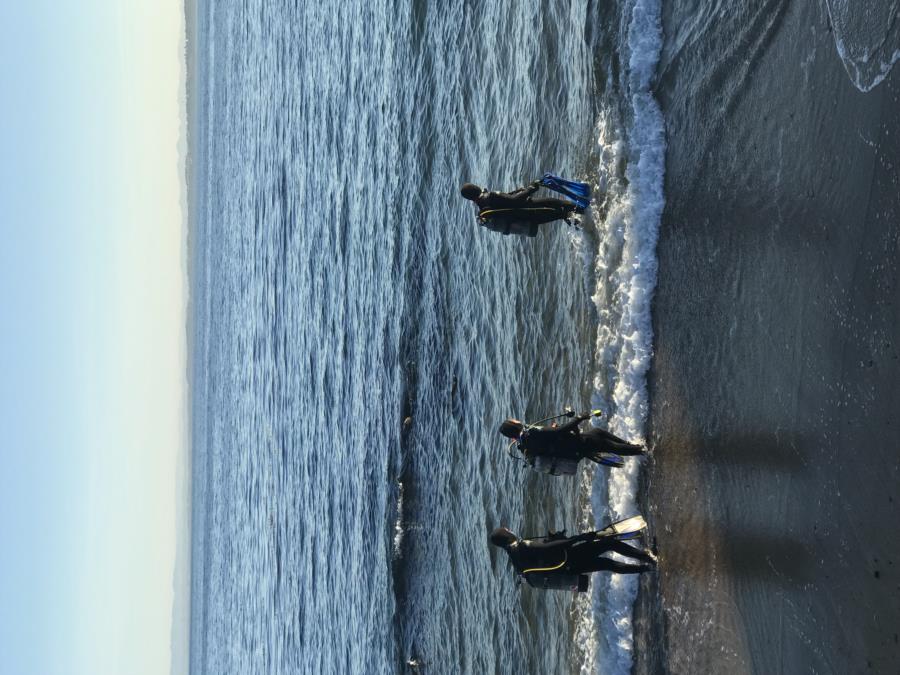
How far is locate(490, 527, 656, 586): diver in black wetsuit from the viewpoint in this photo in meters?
8.21

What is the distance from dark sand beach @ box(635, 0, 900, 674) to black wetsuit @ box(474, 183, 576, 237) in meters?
1.90

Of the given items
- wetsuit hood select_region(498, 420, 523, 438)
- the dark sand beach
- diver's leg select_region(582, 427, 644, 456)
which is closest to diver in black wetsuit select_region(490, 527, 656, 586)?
the dark sand beach

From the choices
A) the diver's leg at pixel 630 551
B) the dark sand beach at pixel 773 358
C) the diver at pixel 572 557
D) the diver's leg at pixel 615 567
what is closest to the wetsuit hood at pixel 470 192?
the dark sand beach at pixel 773 358

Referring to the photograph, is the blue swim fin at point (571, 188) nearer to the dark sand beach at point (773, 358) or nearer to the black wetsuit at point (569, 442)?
the dark sand beach at point (773, 358)

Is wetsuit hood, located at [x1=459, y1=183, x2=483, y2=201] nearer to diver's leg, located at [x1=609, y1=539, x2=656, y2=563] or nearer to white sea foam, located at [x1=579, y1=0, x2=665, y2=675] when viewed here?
white sea foam, located at [x1=579, y1=0, x2=665, y2=675]

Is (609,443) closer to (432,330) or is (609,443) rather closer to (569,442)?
(569,442)

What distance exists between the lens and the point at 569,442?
8.48 m

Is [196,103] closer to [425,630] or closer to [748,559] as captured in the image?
[425,630]

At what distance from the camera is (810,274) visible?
5980 millimetres

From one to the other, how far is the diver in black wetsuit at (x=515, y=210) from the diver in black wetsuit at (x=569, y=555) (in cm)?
390

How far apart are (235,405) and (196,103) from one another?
3972 cm

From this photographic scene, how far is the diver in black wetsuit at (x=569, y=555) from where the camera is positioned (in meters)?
8.21

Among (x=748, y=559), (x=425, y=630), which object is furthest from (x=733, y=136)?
(x=425, y=630)

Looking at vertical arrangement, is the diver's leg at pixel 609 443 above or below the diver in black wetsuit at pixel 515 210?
below
